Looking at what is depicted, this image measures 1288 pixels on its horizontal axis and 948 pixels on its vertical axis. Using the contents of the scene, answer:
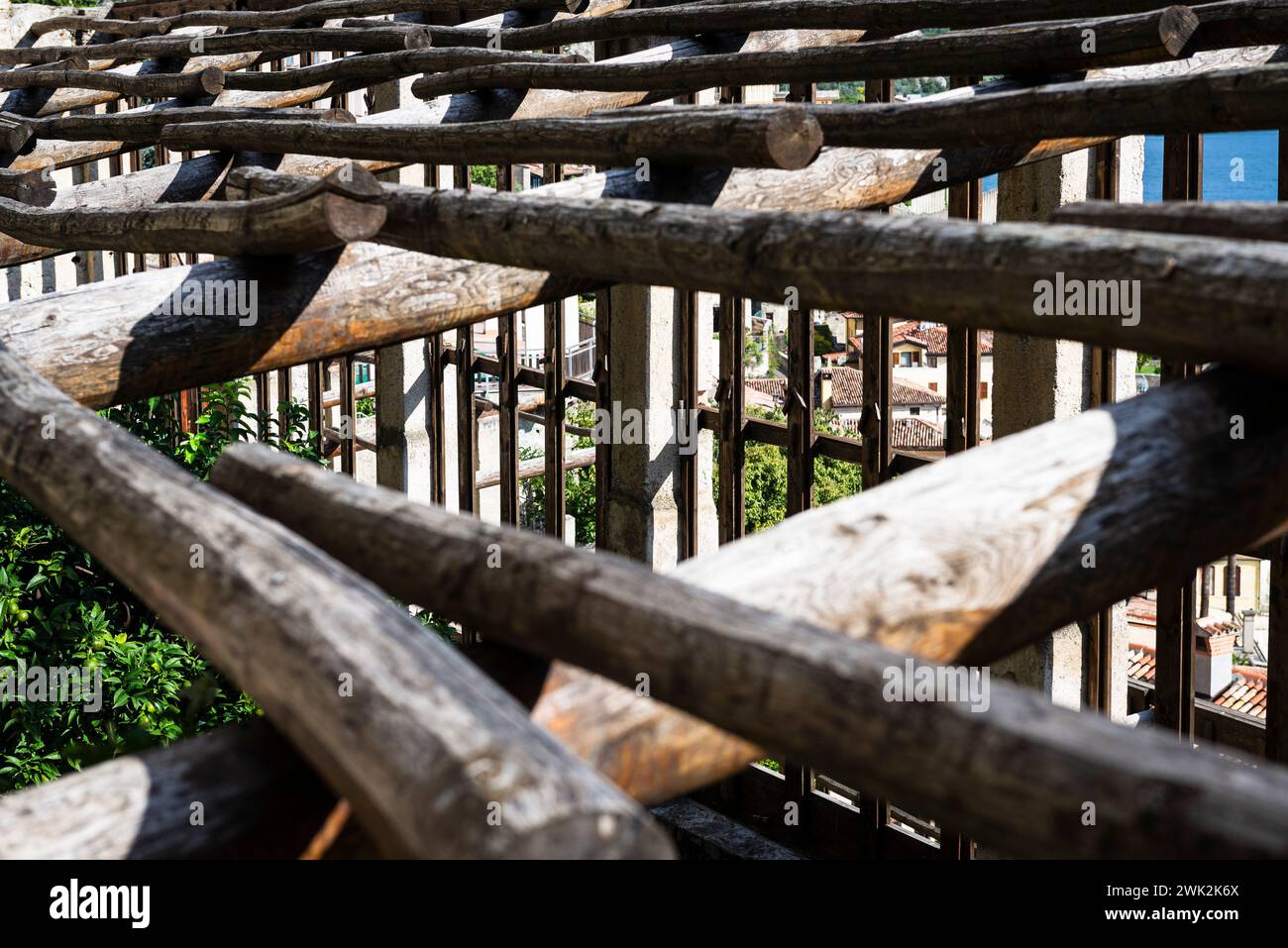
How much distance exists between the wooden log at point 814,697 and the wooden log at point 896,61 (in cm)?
257

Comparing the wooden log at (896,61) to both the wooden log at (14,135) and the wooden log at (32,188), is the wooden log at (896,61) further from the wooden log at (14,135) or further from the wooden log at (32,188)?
the wooden log at (14,135)

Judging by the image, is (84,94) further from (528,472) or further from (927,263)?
(927,263)

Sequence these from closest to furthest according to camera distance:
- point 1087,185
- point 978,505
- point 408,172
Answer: point 978,505
point 1087,185
point 408,172

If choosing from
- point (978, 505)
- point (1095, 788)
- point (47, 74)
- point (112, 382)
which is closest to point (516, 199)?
point (112, 382)

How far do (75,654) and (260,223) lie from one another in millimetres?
2318

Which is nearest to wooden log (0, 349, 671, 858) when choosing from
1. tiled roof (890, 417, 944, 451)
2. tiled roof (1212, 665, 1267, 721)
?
tiled roof (1212, 665, 1267, 721)

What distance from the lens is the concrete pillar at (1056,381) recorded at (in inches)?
235

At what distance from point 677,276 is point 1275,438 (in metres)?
1.15

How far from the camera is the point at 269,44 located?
777 centimetres

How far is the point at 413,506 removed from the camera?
6.51 feet

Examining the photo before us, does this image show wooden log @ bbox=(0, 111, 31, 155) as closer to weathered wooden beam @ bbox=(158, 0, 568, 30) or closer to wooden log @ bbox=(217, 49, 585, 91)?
wooden log @ bbox=(217, 49, 585, 91)

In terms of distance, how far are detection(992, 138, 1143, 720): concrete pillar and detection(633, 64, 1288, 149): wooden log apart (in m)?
2.47

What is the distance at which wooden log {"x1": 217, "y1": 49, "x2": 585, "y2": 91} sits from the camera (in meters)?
5.92

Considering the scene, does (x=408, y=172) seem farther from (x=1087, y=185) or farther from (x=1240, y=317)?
(x=1240, y=317)
